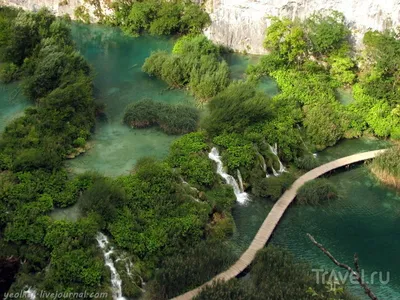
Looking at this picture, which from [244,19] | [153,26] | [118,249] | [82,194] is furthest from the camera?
[153,26]

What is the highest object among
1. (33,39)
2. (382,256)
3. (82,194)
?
(33,39)

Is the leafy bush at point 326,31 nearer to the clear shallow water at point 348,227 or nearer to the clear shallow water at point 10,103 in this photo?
the clear shallow water at point 348,227

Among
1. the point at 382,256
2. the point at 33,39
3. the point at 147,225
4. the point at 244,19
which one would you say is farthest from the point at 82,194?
the point at 244,19

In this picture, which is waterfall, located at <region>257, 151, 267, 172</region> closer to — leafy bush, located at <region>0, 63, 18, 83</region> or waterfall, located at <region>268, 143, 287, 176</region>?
waterfall, located at <region>268, 143, 287, 176</region>

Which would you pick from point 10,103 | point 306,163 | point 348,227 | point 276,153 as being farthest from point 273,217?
point 10,103

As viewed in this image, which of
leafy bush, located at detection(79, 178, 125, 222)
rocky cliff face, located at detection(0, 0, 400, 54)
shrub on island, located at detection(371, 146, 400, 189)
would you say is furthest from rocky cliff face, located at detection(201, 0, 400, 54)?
leafy bush, located at detection(79, 178, 125, 222)

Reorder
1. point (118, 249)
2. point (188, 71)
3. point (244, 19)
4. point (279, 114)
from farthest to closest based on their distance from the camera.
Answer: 1. point (244, 19)
2. point (188, 71)
3. point (279, 114)
4. point (118, 249)

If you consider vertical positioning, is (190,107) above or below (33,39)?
below

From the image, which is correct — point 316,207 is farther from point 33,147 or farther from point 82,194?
point 33,147
